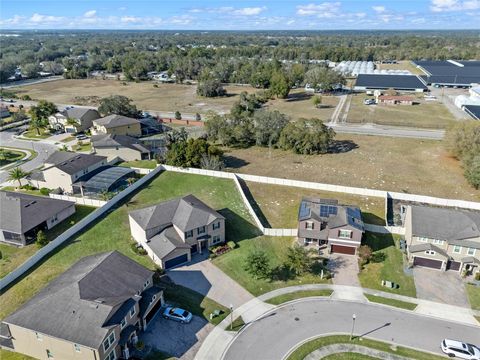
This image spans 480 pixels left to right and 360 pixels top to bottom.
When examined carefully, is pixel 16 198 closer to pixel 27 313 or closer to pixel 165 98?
pixel 27 313

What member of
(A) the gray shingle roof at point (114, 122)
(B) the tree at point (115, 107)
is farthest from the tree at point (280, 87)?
(A) the gray shingle roof at point (114, 122)

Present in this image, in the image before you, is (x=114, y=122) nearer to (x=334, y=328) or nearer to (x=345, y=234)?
(x=345, y=234)

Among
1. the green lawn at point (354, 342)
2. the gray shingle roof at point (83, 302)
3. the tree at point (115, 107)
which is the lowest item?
the green lawn at point (354, 342)

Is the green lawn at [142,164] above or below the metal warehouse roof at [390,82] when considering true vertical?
below

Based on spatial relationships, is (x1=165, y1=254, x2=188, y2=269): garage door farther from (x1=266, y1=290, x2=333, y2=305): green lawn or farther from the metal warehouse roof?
the metal warehouse roof

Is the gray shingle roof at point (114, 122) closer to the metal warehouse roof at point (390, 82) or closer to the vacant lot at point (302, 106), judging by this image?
the vacant lot at point (302, 106)

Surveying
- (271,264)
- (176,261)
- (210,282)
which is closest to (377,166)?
(271,264)

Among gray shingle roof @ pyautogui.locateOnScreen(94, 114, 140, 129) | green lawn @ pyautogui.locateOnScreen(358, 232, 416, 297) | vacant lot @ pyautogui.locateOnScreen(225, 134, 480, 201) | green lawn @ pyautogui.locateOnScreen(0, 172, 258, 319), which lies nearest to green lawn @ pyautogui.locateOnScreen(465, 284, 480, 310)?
green lawn @ pyautogui.locateOnScreen(358, 232, 416, 297)

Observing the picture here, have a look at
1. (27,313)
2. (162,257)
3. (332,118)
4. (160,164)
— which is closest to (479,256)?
(162,257)
